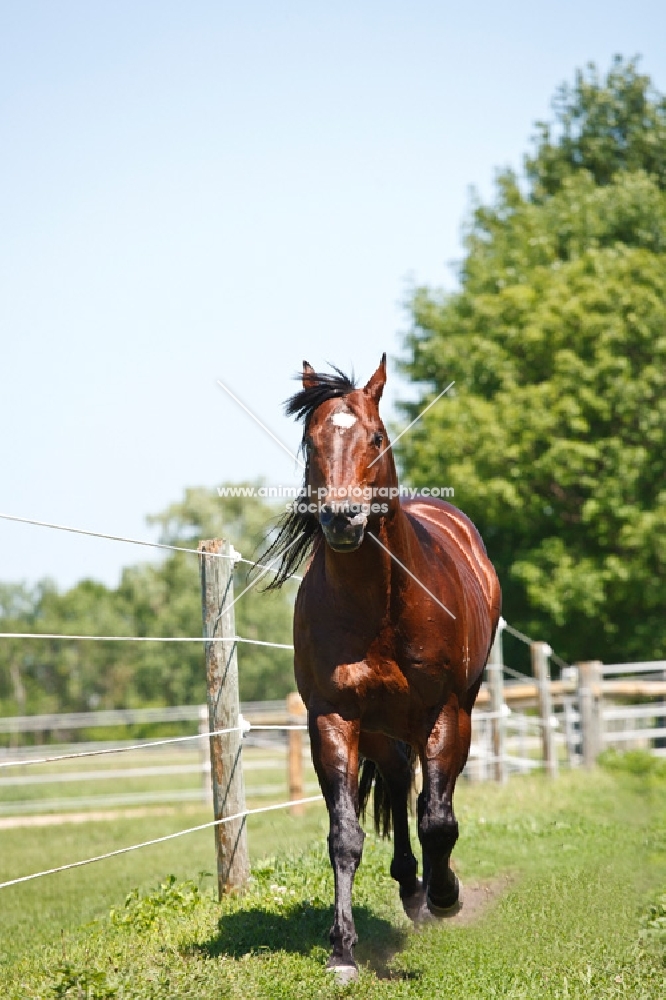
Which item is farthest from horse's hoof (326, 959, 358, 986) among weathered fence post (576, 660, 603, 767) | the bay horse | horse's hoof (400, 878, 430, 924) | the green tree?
the green tree

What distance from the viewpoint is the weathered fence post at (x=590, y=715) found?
14.2 metres

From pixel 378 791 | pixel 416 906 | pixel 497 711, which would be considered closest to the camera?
pixel 416 906

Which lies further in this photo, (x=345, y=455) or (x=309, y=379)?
(x=309, y=379)

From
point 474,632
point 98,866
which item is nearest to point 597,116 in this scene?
point 98,866

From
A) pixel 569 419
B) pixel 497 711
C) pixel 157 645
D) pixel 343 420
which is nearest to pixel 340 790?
pixel 343 420

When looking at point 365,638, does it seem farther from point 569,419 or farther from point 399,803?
point 569,419

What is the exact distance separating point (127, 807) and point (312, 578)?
15.6 meters

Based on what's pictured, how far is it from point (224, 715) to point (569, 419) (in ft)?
49.8

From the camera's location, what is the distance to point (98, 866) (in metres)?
10.7

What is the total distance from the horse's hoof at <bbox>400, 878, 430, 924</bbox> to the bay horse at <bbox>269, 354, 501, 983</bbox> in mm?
419

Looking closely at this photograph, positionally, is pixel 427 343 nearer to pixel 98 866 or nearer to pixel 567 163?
pixel 567 163

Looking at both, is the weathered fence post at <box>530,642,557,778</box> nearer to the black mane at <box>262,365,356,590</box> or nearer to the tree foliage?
the black mane at <box>262,365,356,590</box>

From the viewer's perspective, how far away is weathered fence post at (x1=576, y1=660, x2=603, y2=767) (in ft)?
46.6

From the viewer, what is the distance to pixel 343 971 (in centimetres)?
412
